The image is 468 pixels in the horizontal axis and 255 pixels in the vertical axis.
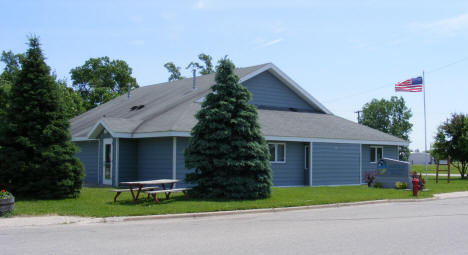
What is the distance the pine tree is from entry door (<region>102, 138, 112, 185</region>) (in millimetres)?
5798

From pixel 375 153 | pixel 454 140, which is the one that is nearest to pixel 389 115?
pixel 454 140

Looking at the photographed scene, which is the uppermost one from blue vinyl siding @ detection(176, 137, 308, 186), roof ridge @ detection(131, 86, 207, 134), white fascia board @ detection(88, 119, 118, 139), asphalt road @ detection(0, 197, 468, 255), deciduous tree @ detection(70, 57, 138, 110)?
deciduous tree @ detection(70, 57, 138, 110)

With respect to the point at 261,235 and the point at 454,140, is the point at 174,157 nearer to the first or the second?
the point at 261,235

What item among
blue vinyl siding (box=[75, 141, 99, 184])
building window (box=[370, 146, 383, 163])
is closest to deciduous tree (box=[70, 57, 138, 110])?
blue vinyl siding (box=[75, 141, 99, 184])

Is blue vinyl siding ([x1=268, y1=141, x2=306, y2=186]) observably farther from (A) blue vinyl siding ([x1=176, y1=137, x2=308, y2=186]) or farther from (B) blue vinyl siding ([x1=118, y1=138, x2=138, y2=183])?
(B) blue vinyl siding ([x1=118, y1=138, x2=138, y2=183])

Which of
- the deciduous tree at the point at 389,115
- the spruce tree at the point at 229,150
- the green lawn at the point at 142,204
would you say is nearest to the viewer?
the green lawn at the point at 142,204

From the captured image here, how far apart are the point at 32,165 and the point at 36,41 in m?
4.53

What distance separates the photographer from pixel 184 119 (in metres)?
22.3

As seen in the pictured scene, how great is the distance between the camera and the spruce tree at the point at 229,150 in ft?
56.5

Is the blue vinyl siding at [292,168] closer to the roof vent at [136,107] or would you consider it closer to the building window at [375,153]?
the building window at [375,153]

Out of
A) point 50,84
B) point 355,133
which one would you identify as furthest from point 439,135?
point 50,84

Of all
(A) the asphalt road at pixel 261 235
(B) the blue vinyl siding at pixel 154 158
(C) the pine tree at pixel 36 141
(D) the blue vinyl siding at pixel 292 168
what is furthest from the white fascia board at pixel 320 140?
(C) the pine tree at pixel 36 141

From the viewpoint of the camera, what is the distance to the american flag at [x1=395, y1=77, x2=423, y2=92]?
33.5 metres

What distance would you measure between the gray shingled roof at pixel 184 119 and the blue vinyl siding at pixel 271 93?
634 mm
